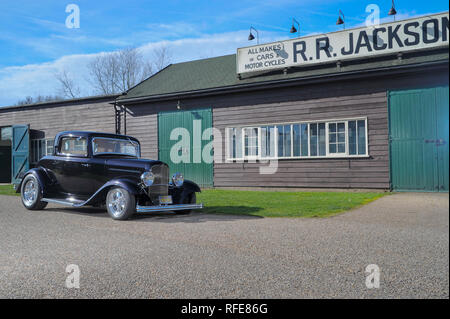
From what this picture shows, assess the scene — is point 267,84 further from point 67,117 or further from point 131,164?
point 67,117

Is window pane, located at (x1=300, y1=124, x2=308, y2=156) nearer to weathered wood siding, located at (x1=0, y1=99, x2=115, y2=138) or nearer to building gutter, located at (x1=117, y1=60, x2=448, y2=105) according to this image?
building gutter, located at (x1=117, y1=60, x2=448, y2=105)

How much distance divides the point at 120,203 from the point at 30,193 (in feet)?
10.3

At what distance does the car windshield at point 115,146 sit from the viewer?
8.80 meters

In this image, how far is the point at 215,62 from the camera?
17.8m

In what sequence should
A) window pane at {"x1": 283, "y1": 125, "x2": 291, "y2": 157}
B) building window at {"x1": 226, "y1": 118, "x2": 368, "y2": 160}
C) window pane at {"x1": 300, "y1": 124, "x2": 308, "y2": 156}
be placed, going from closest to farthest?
building window at {"x1": 226, "y1": 118, "x2": 368, "y2": 160}, window pane at {"x1": 300, "y1": 124, "x2": 308, "y2": 156}, window pane at {"x1": 283, "y1": 125, "x2": 291, "y2": 157}

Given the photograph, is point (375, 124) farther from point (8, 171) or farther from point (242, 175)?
point (8, 171)

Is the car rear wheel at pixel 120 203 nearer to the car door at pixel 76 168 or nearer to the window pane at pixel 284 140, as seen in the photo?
the car door at pixel 76 168

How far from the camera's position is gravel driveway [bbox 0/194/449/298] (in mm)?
1674

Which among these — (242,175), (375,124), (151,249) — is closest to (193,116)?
(242,175)

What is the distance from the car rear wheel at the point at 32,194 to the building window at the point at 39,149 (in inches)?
426

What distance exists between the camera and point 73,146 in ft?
29.5

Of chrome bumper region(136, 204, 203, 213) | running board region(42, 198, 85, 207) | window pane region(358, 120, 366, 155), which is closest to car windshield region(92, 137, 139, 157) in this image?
running board region(42, 198, 85, 207)

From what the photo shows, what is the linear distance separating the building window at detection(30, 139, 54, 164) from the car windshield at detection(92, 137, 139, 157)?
11809mm

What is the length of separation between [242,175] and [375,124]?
4.82 m
